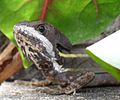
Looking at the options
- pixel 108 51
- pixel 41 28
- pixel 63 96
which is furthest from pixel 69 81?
pixel 108 51

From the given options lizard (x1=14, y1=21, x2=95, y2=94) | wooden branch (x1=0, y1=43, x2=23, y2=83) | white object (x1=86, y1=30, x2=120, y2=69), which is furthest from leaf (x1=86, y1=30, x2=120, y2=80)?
wooden branch (x1=0, y1=43, x2=23, y2=83)

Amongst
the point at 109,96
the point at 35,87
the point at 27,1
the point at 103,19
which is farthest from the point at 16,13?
the point at 35,87

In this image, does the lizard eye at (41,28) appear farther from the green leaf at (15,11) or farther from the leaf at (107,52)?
the leaf at (107,52)

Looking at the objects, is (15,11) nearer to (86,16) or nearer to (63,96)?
(86,16)

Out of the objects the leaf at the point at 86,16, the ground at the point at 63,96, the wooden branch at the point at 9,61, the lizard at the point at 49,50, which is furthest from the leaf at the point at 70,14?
the wooden branch at the point at 9,61

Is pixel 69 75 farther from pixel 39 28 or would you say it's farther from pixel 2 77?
pixel 2 77

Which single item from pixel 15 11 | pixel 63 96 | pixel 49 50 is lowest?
pixel 63 96
